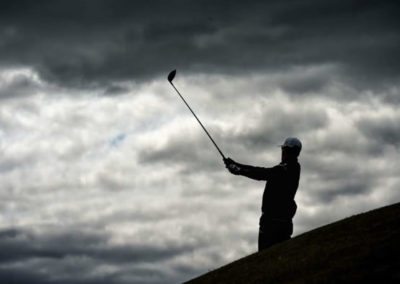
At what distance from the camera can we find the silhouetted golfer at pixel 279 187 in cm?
1459

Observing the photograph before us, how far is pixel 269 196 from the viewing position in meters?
14.6

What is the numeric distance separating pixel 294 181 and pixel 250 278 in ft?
8.16

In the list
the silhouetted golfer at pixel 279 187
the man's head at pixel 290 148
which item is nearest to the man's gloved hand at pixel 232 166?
the silhouetted golfer at pixel 279 187

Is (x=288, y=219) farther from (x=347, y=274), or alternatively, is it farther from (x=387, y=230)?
(x=347, y=274)

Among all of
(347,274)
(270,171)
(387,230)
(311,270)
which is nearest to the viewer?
(347,274)

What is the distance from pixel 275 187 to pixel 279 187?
3.6 inches

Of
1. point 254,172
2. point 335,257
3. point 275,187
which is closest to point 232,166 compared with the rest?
point 254,172

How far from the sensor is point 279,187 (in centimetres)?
1462

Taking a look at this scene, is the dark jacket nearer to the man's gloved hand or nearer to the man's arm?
the man's arm

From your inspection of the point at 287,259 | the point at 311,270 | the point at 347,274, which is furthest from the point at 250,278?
the point at 347,274

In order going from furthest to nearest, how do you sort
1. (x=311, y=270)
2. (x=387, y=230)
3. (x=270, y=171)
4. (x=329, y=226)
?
(x=329, y=226)
(x=270, y=171)
(x=387, y=230)
(x=311, y=270)

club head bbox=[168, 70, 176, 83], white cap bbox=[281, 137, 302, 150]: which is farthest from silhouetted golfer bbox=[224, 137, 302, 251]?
club head bbox=[168, 70, 176, 83]

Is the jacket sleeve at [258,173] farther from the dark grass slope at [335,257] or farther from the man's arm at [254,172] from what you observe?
the dark grass slope at [335,257]

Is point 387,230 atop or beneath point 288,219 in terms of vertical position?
beneath
